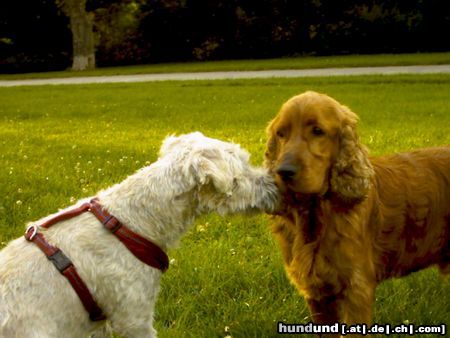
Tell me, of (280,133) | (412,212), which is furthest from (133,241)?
(412,212)

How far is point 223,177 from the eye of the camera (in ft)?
12.1

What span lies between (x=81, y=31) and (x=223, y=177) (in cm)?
3478

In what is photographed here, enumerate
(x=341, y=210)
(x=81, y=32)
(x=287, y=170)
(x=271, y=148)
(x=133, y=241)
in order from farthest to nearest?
(x=81, y=32) < (x=271, y=148) < (x=341, y=210) < (x=133, y=241) < (x=287, y=170)

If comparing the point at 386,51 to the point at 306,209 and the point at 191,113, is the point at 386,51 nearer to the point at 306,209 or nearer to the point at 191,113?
the point at 191,113

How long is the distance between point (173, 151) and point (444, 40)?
114 ft

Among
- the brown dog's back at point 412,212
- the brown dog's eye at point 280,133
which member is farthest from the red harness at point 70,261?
the brown dog's back at point 412,212

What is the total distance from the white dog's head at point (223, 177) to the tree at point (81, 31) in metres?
33.5

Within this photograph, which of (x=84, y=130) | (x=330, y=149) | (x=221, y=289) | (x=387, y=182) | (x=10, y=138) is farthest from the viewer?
(x=84, y=130)

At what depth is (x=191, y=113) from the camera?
1580cm

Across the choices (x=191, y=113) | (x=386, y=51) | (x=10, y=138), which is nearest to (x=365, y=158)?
(x=10, y=138)

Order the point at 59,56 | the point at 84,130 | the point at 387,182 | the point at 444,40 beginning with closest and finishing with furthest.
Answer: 1. the point at 387,182
2. the point at 84,130
3. the point at 444,40
4. the point at 59,56

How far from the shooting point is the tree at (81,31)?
1403 inches

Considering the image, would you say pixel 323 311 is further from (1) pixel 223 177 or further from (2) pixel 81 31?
(2) pixel 81 31

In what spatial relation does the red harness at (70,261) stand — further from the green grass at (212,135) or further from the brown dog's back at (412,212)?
the brown dog's back at (412,212)
